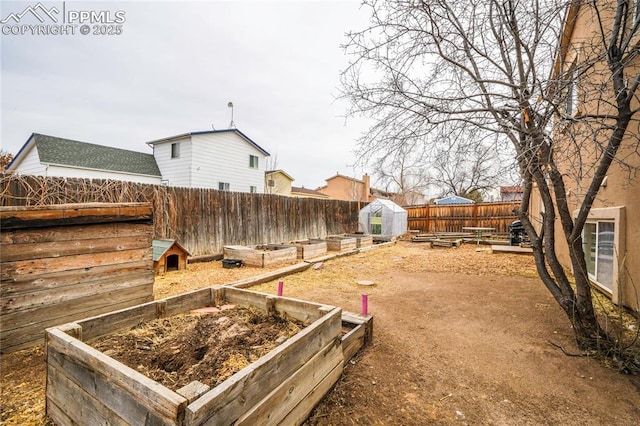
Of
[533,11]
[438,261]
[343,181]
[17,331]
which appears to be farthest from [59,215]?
[343,181]

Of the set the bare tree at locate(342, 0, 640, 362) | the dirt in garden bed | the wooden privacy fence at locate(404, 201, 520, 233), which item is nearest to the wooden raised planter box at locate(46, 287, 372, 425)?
the dirt in garden bed

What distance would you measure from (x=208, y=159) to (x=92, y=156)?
591cm

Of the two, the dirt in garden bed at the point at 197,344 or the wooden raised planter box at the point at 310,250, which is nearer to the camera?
the dirt in garden bed at the point at 197,344

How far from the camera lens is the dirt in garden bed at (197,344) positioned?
79.2 inches

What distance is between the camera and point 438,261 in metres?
9.10

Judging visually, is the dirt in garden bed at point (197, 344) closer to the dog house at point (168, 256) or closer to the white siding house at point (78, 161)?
the dog house at point (168, 256)

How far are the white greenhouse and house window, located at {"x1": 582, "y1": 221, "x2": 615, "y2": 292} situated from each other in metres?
10.2

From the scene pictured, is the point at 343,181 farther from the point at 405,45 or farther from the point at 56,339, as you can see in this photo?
the point at 56,339

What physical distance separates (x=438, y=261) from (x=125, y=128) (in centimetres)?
2597

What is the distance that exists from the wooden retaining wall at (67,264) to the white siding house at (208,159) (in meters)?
13.1

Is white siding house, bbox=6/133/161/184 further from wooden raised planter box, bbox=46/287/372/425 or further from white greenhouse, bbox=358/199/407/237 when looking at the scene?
wooden raised planter box, bbox=46/287/372/425

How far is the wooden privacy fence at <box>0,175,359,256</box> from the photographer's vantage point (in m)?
5.44

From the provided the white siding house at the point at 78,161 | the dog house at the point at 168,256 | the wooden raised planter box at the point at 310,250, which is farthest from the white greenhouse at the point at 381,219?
the white siding house at the point at 78,161

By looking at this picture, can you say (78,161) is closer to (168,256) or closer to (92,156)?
(92,156)
